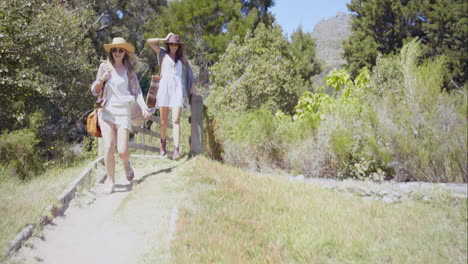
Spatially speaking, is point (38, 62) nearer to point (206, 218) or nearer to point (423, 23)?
point (206, 218)

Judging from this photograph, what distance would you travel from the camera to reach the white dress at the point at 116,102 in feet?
14.6

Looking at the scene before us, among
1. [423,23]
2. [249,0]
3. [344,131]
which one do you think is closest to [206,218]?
[344,131]

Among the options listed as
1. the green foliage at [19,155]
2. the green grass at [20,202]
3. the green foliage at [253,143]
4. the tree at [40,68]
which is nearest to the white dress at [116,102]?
the green grass at [20,202]

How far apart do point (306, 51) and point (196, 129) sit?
21.4 meters

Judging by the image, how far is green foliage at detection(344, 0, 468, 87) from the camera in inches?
615

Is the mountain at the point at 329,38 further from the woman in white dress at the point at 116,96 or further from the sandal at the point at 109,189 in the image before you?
the sandal at the point at 109,189

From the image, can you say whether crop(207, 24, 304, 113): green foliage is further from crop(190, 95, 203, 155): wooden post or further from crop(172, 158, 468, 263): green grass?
crop(172, 158, 468, 263): green grass

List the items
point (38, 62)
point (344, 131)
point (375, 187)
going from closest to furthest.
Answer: point (375, 187)
point (344, 131)
point (38, 62)

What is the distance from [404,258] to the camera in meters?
3.00

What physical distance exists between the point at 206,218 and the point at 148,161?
2.95 m

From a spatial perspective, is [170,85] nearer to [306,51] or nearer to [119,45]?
[119,45]

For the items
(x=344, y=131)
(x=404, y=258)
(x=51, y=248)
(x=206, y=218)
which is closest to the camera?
(x=404, y=258)

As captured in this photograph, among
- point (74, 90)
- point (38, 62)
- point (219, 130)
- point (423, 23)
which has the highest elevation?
point (423, 23)

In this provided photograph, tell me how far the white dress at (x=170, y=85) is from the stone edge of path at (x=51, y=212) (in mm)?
1564
